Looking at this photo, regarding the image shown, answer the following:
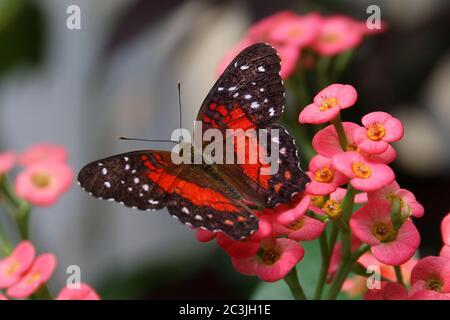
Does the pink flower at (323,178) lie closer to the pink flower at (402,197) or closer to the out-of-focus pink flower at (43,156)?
the pink flower at (402,197)

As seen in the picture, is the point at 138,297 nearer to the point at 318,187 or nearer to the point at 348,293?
the point at 348,293

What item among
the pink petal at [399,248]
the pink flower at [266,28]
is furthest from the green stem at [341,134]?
the pink flower at [266,28]

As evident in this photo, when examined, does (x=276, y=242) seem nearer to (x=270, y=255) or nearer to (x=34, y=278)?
(x=270, y=255)

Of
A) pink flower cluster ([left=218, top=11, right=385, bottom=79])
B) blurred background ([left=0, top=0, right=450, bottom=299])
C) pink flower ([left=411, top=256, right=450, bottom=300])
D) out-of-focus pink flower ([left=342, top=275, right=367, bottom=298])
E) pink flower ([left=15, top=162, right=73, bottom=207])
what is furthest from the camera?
blurred background ([left=0, top=0, right=450, bottom=299])

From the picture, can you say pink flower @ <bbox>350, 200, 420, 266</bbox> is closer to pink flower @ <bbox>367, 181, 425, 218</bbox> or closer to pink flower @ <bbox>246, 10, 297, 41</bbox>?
pink flower @ <bbox>367, 181, 425, 218</bbox>

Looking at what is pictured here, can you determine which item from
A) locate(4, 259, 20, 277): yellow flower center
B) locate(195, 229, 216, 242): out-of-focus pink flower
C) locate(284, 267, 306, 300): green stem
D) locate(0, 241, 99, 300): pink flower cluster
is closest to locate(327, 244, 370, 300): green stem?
locate(284, 267, 306, 300): green stem
